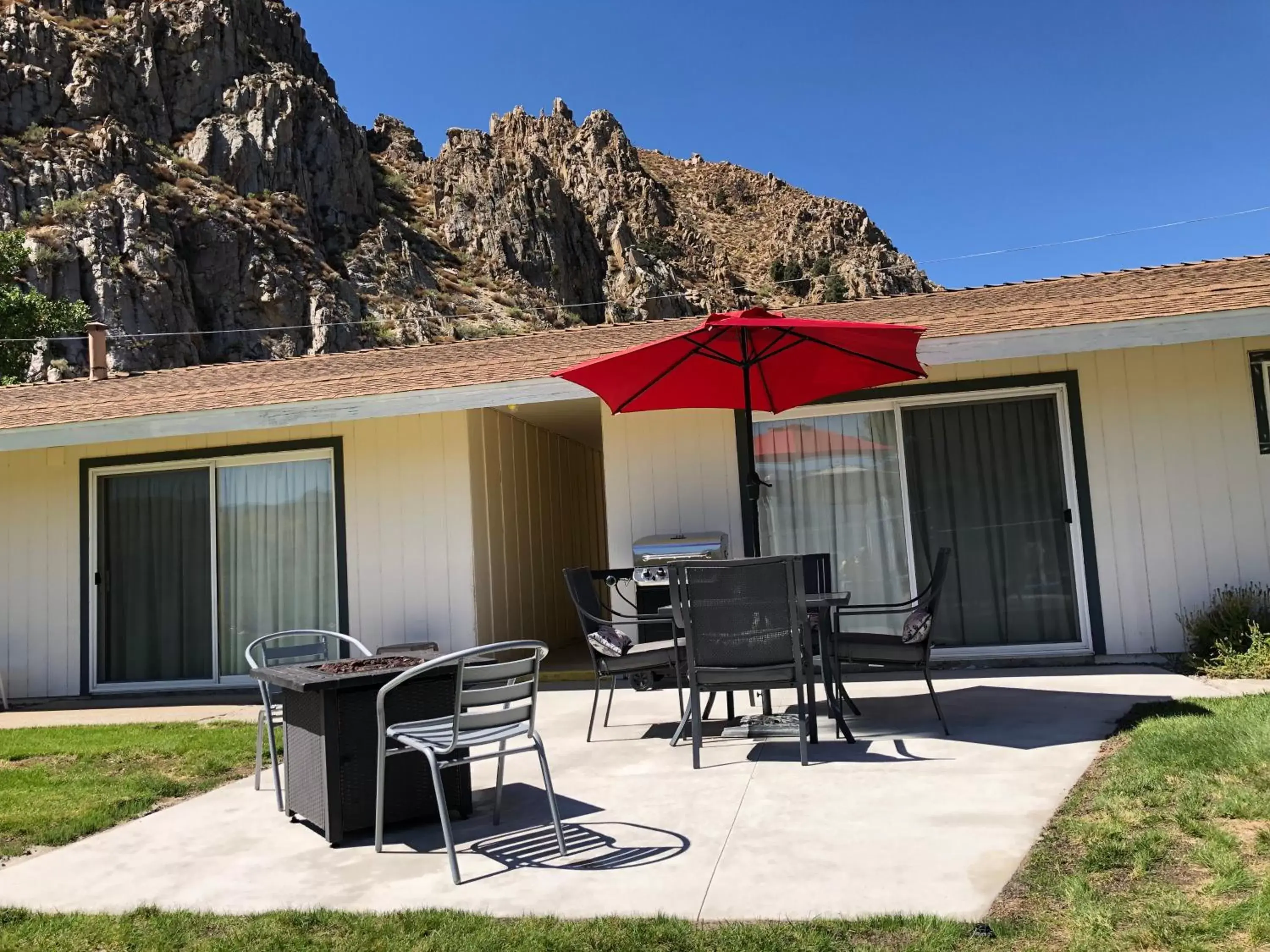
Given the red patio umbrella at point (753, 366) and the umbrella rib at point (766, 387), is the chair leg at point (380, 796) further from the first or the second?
the umbrella rib at point (766, 387)

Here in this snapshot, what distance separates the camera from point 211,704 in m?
7.24

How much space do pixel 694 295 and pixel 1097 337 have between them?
52.5 meters

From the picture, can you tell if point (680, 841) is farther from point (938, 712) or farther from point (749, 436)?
point (749, 436)

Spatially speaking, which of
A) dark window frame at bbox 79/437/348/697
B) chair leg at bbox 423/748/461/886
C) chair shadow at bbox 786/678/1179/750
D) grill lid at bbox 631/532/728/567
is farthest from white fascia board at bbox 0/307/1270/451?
chair leg at bbox 423/748/461/886

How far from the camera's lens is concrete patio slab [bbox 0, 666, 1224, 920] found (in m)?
2.71

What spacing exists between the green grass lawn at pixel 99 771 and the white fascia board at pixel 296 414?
7.32 feet

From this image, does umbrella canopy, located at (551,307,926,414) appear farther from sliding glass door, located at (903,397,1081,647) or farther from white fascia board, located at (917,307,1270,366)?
sliding glass door, located at (903,397,1081,647)

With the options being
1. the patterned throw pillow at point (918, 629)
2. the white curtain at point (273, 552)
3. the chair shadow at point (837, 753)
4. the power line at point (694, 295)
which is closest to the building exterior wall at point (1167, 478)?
the patterned throw pillow at point (918, 629)

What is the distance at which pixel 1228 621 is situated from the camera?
5.99 metres

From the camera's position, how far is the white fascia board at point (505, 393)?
5.99 meters

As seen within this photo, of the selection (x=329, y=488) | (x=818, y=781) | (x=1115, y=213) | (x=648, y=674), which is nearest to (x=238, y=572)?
(x=329, y=488)

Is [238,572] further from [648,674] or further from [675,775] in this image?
[675,775]

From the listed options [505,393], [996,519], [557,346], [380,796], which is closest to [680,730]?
[380,796]

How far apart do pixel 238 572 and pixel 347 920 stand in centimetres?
604
